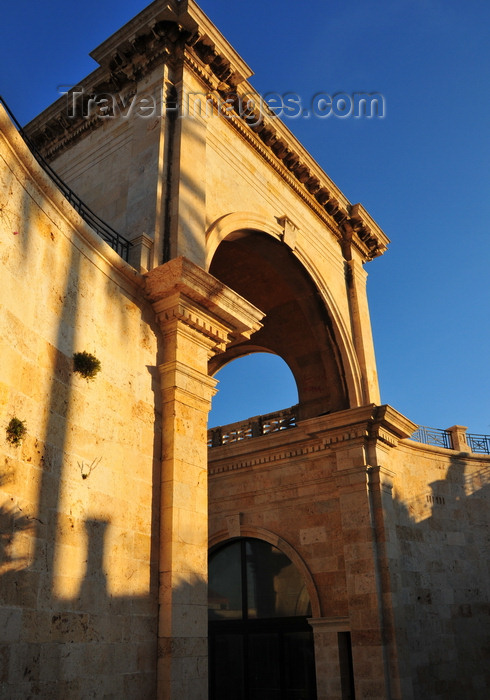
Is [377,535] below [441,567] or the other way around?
the other way around

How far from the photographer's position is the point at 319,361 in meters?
15.7

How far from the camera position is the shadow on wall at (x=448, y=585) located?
13180 millimetres

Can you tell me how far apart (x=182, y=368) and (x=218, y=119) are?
Result: 19.1ft

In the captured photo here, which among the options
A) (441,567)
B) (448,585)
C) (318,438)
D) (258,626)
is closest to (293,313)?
(318,438)

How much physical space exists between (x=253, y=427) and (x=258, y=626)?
4853mm

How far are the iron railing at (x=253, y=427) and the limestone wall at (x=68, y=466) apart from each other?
8.06 m

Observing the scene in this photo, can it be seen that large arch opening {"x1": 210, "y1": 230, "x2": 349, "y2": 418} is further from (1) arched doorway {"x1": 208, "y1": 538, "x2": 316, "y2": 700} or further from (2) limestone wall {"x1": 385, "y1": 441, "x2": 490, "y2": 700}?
(1) arched doorway {"x1": 208, "y1": 538, "x2": 316, "y2": 700}

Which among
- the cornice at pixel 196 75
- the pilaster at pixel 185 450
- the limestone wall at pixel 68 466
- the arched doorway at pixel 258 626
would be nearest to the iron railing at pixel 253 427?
the arched doorway at pixel 258 626

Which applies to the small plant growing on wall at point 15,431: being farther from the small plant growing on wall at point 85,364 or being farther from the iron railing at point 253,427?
the iron railing at point 253,427

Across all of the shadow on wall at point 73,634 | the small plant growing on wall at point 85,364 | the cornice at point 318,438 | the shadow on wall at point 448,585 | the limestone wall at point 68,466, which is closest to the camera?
the shadow on wall at point 73,634

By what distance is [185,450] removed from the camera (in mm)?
8609

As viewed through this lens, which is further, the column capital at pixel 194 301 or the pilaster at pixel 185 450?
the column capital at pixel 194 301

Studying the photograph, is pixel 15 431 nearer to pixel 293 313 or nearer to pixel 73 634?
pixel 73 634

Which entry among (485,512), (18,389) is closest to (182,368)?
(18,389)
